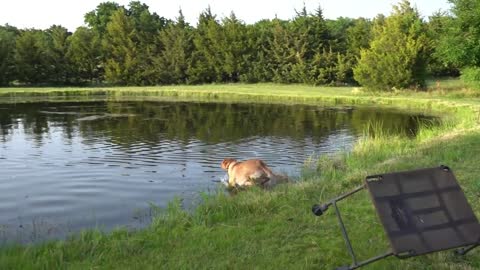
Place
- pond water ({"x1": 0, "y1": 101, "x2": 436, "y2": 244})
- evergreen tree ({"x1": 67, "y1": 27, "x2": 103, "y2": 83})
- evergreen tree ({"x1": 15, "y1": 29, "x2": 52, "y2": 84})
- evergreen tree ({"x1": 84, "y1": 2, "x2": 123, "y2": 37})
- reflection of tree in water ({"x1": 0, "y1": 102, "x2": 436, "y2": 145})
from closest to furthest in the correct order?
pond water ({"x1": 0, "y1": 101, "x2": 436, "y2": 244}), reflection of tree in water ({"x1": 0, "y1": 102, "x2": 436, "y2": 145}), evergreen tree ({"x1": 15, "y1": 29, "x2": 52, "y2": 84}), evergreen tree ({"x1": 67, "y1": 27, "x2": 103, "y2": 83}), evergreen tree ({"x1": 84, "y1": 2, "x2": 123, "y2": 37})

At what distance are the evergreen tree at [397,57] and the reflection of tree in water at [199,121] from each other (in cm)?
860

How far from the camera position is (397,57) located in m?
36.5

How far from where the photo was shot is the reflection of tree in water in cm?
1983

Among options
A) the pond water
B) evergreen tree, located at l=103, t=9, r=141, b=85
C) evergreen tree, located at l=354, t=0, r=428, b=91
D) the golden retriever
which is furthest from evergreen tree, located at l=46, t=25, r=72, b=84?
the golden retriever

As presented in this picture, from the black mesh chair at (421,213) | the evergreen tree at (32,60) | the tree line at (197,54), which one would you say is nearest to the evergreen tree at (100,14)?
the tree line at (197,54)

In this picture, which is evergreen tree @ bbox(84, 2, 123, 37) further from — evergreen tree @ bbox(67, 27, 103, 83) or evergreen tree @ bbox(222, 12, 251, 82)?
evergreen tree @ bbox(222, 12, 251, 82)

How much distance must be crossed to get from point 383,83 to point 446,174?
1344 inches

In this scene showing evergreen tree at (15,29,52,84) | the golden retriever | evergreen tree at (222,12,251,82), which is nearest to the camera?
the golden retriever

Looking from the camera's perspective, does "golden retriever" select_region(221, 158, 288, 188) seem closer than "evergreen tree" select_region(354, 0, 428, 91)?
Yes

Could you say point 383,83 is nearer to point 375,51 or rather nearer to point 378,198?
point 375,51

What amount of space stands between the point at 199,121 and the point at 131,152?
28.6ft

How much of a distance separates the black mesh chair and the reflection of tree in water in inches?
527

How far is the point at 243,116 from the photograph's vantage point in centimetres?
2648

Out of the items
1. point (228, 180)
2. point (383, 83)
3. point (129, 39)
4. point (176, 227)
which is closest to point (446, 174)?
point (176, 227)
